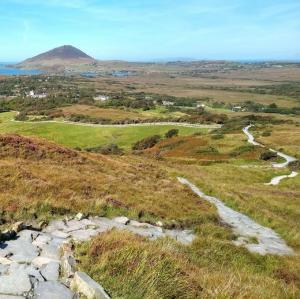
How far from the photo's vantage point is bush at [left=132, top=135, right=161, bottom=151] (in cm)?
9478

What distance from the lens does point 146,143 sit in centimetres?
9706

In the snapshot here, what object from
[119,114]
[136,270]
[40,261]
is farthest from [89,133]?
[136,270]

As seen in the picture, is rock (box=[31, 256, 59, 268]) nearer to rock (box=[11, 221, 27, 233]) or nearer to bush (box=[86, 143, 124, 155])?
rock (box=[11, 221, 27, 233])

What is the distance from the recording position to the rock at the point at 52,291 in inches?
285

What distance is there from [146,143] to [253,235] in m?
80.0

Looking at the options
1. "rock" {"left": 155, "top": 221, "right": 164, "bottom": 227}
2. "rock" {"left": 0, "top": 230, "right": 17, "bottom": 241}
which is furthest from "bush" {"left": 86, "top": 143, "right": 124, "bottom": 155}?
"rock" {"left": 0, "top": 230, "right": 17, "bottom": 241}

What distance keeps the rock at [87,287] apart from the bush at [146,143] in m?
85.9

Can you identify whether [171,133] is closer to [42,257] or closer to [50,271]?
[42,257]

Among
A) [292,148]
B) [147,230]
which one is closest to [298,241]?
[147,230]

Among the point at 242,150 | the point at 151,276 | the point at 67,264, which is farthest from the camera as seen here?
the point at 242,150

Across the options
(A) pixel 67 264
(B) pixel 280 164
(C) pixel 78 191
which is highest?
(A) pixel 67 264

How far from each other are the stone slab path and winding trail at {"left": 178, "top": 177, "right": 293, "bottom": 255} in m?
3.10

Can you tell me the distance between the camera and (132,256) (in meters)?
8.52

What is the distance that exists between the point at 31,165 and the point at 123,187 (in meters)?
4.35
